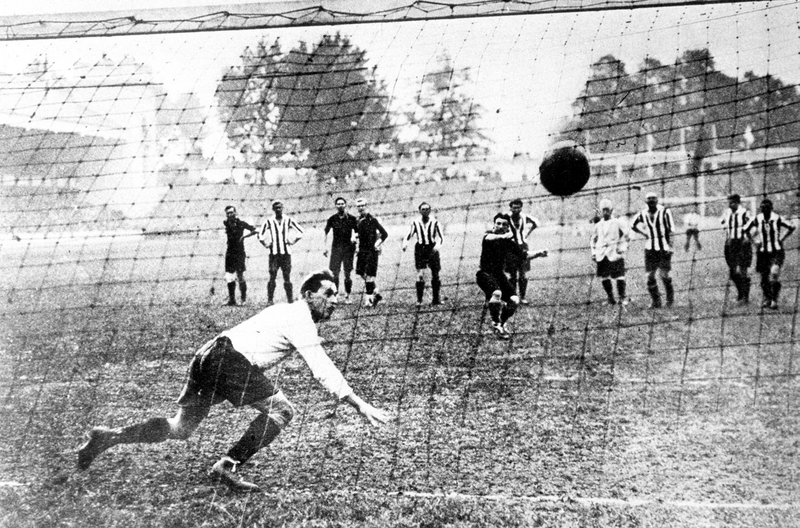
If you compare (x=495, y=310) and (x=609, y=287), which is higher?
(x=609, y=287)

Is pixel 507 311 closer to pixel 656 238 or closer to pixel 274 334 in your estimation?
pixel 656 238

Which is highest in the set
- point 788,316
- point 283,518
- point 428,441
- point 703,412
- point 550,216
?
point 550,216

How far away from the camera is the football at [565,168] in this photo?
4551 mm

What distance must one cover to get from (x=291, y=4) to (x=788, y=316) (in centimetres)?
712

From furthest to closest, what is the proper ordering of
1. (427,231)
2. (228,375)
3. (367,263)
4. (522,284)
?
(522,284) → (367,263) → (427,231) → (228,375)

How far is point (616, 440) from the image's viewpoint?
3.99m

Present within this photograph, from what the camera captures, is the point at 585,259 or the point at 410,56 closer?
the point at 410,56

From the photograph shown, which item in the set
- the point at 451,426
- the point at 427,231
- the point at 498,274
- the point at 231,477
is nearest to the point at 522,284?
the point at 427,231

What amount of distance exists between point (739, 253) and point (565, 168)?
5.10 meters

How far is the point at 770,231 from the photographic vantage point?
7637 mm

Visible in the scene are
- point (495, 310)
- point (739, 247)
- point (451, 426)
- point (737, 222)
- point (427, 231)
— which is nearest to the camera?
point (451, 426)

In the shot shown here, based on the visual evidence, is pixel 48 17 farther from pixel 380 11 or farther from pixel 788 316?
pixel 788 316

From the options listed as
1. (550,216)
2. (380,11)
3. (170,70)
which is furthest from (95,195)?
(380,11)

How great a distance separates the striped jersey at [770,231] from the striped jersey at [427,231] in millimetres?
4209
